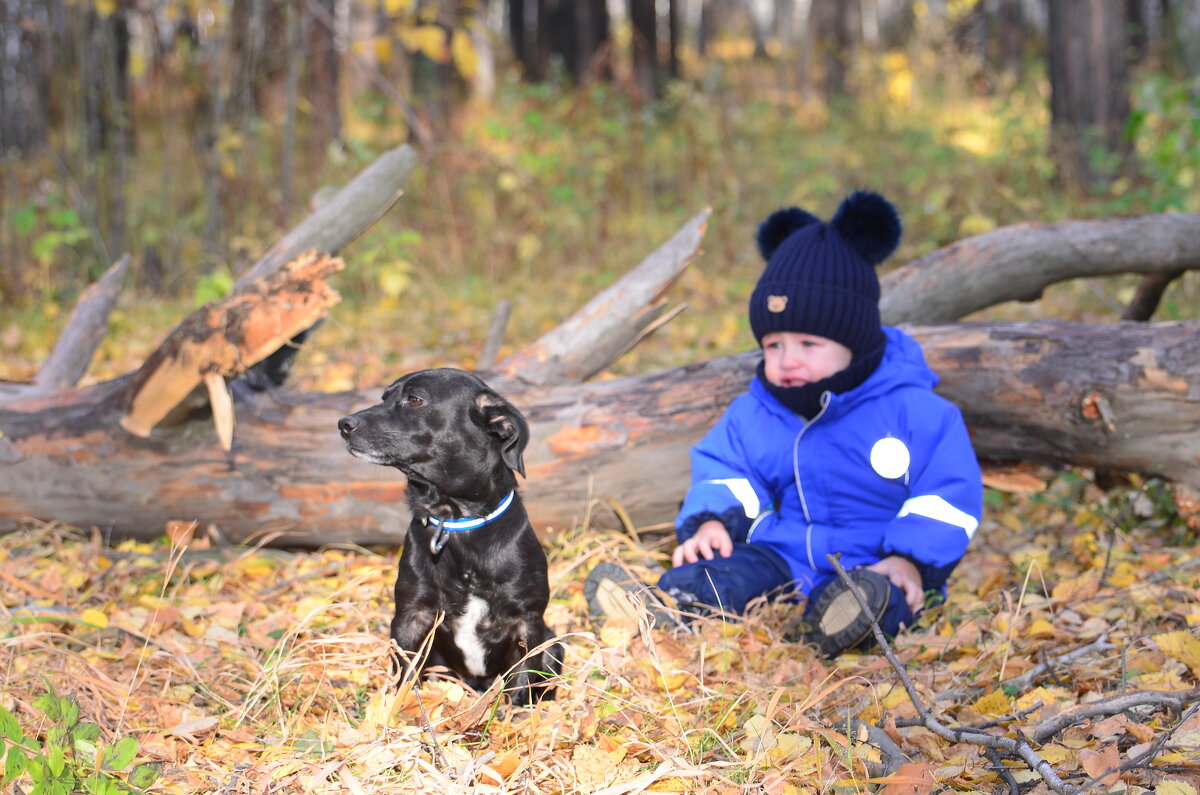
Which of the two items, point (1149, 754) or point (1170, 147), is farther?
point (1170, 147)

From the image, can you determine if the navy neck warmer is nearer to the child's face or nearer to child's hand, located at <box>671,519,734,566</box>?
the child's face

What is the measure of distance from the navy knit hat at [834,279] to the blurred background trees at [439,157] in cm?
319

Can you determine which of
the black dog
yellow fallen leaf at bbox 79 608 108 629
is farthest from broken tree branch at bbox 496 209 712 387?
yellow fallen leaf at bbox 79 608 108 629

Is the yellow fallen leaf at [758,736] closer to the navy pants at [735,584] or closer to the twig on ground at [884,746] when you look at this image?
the twig on ground at [884,746]

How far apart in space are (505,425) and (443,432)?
173mm

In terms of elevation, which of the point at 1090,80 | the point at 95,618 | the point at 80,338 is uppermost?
the point at 1090,80

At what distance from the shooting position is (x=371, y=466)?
4.11 metres

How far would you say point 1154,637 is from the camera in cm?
298

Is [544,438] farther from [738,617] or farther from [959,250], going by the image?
[959,250]

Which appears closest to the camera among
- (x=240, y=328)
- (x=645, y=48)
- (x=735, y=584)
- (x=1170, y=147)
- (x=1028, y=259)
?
(x=735, y=584)

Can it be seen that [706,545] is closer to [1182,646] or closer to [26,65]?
[1182,646]

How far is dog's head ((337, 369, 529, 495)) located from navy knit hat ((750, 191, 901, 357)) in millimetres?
1315

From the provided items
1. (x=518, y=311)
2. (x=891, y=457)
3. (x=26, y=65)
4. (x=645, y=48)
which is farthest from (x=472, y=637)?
(x=645, y=48)

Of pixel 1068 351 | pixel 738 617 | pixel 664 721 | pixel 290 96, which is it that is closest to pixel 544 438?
pixel 738 617
